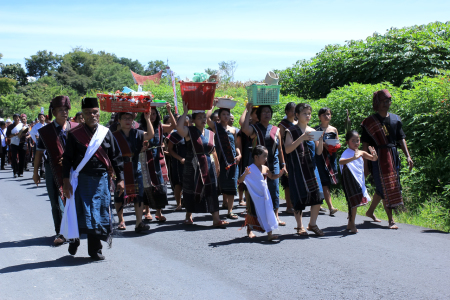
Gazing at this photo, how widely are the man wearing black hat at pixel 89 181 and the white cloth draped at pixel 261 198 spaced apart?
204 centimetres

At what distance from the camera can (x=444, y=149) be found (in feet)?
31.6

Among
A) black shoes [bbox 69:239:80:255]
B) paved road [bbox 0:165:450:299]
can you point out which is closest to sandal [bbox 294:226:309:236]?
paved road [bbox 0:165:450:299]

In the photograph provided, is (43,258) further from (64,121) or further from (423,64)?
(423,64)

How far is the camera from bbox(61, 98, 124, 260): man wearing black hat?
6.04 m

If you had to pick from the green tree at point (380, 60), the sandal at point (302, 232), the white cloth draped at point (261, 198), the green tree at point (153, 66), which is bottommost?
the sandal at point (302, 232)

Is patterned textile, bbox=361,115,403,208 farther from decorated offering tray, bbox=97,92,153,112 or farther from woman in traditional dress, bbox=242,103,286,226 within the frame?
decorated offering tray, bbox=97,92,153,112

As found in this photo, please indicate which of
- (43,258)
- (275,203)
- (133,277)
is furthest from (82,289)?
(275,203)

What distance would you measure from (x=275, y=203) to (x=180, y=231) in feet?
5.42

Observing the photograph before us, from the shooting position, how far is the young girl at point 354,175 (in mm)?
7492

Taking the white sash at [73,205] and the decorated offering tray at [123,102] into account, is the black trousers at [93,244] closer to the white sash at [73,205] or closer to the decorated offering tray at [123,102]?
the white sash at [73,205]

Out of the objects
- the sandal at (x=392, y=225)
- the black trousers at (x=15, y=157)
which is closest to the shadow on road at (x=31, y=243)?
the sandal at (x=392, y=225)

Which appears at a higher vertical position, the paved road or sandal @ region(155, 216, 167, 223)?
sandal @ region(155, 216, 167, 223)

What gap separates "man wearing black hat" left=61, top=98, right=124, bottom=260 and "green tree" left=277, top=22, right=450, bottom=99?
32.7 feet

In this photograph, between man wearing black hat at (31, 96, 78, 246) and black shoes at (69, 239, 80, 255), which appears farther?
man wearing black hat at (31, 96, 78, 246)
